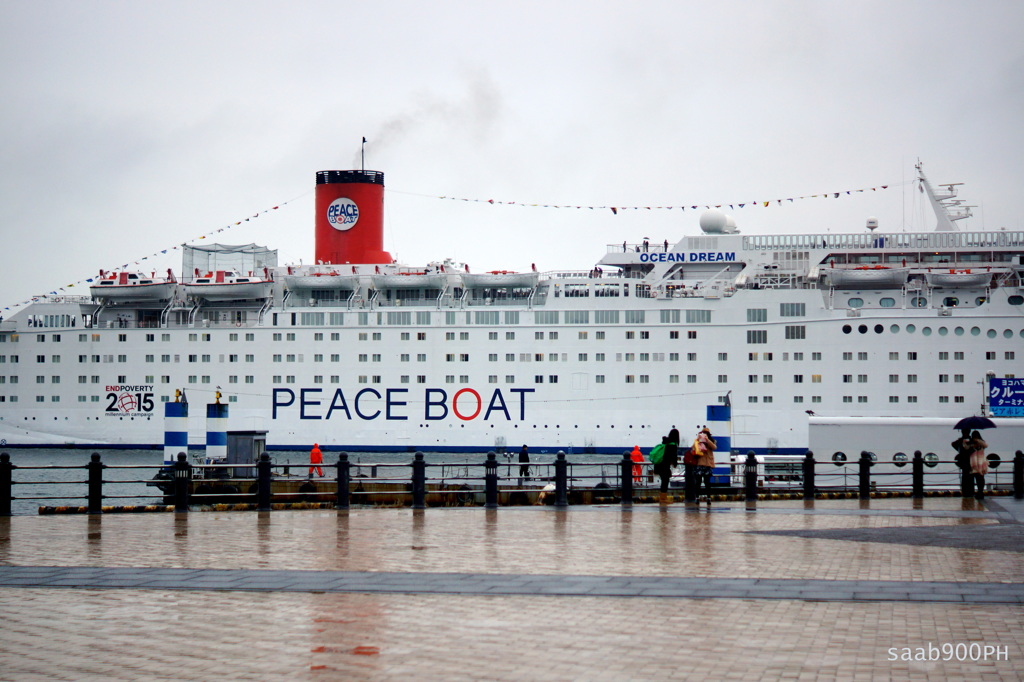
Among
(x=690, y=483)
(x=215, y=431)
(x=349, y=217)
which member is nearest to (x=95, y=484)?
(x=690, y=483)

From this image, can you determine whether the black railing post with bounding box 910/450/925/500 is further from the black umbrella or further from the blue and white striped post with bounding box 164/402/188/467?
the blue and white striped post with bounding box 164/402/188/467

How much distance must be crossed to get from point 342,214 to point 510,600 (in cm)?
4806

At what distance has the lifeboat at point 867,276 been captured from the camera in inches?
1847

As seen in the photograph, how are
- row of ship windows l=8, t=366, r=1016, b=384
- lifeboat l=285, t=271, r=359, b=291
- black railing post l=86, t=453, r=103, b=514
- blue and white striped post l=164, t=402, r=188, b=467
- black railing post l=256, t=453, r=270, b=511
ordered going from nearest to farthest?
1. black railing post l=86, t=453, r=103, b=514
2. black railing post l=256, t=453, r=270, b=511
3. blue and white striped post l=164, t=402, r=188, b=467
4. row of ship windows l=8, t=366, r=1016, b=384
5. lifeboat l=285, t=271, r=359, b=291

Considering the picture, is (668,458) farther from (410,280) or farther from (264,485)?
(410,280)

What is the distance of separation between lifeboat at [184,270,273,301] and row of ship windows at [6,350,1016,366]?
109 inches

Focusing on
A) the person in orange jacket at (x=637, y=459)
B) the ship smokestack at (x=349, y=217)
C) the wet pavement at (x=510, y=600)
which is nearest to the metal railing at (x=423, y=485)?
the person in orange jacket at (x=637, y=459)

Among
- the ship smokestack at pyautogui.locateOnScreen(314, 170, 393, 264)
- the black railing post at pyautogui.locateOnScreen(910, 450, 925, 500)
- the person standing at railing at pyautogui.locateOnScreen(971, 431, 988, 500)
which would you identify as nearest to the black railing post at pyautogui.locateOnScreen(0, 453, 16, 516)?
the black railing post at pyautogui.locateOnScreen(910, 450, 925, 500)

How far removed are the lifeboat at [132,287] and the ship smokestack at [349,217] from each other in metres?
Answer: 7.17

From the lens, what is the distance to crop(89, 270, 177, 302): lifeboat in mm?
54906

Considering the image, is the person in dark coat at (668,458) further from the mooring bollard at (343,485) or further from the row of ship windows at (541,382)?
the row of ship windows at (541,382)

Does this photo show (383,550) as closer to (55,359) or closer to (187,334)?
(187,334)

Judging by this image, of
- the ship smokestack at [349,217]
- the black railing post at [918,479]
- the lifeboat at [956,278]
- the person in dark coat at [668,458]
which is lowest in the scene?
the black railing post at [918,479]

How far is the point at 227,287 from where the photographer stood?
53.8 m
